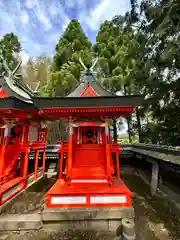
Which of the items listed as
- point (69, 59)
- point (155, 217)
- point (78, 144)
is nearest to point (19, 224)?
point (78, 144)

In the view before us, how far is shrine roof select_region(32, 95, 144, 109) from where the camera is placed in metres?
4.74

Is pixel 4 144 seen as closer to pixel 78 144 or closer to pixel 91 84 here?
pixel 78 144

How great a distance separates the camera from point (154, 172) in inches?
309

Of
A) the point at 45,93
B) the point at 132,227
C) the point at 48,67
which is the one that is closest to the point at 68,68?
the point at 45,93

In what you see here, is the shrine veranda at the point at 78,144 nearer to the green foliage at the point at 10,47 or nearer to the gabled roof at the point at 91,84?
the gabled roof at the point at 91,84

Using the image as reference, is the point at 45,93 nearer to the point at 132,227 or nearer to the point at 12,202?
Answer: the point at 12,202

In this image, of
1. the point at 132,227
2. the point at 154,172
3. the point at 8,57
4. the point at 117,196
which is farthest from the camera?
the point at 8,57

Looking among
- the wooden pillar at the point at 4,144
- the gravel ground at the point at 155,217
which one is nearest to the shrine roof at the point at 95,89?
the wooden pillar at the point at 4,144

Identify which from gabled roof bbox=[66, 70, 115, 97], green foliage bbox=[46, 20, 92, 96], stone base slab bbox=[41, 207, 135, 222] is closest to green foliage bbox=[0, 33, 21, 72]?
green foliage bbox=[46, 20, 92, 96]

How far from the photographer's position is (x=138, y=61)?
9266mm

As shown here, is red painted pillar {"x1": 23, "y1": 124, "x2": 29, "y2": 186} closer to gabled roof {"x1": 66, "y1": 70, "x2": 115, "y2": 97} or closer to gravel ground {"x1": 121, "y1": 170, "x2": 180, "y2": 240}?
gabled roof {"x1": 66, "y1": 70, "x2": 115, "y2": 97}

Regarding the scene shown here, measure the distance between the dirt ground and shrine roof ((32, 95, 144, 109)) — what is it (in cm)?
380

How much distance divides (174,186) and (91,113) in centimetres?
526

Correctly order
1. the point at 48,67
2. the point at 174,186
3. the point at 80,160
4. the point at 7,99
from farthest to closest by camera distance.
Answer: the point at 48,67
the point at 174,186
the point at 80,160
the point at 7,99
